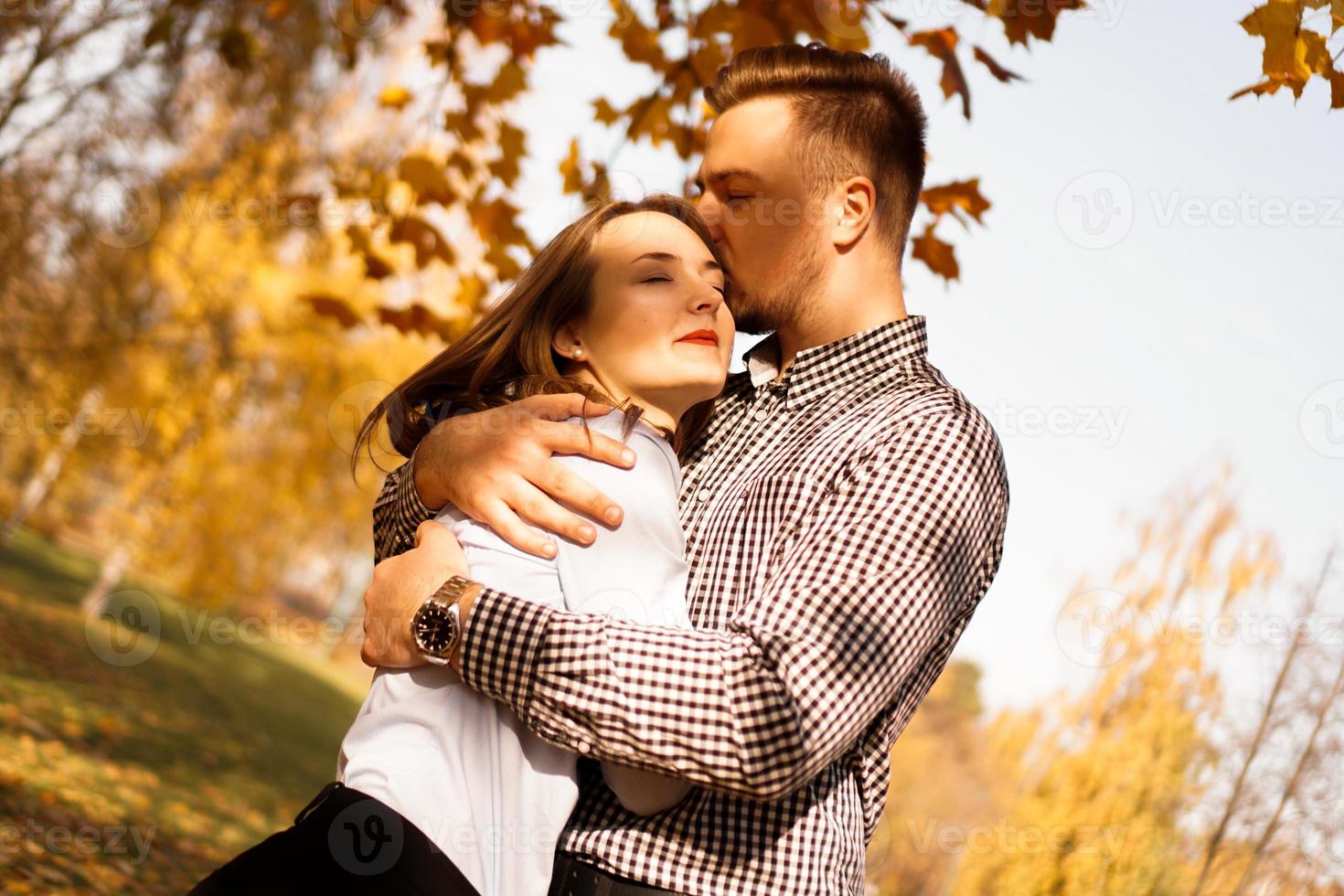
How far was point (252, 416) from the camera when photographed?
13648mm

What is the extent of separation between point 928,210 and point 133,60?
8981 mm

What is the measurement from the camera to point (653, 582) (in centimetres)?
181

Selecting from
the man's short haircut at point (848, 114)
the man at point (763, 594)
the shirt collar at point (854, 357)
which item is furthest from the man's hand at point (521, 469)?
the man's short haircut at point (848, 114)

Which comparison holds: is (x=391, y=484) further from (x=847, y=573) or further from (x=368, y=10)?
(x=368, y=10)

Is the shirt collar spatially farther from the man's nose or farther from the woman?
the man's nose

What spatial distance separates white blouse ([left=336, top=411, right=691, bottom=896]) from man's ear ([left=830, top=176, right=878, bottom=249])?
0.85 m

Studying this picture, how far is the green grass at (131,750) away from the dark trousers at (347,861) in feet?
13.8

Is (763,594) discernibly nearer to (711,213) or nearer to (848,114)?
(711,213)

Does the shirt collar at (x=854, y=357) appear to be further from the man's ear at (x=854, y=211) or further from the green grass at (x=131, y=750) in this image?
the green grass at (x=131, y=750)

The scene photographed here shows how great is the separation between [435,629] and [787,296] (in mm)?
1087

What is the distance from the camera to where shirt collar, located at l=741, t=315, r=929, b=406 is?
7.34ft

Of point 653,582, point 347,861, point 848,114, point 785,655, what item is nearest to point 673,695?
point 785,655

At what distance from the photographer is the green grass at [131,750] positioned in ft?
20.0

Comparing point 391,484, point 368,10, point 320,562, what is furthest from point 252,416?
point 320,562
